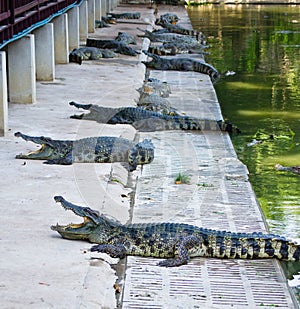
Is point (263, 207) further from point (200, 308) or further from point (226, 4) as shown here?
point (226, 4)

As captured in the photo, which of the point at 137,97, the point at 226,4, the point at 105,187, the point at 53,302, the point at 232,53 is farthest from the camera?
the point at 226,4

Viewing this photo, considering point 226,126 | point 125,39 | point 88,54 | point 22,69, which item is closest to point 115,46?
point 125,39

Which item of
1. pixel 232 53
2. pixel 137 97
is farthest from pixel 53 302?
pixel 232 53

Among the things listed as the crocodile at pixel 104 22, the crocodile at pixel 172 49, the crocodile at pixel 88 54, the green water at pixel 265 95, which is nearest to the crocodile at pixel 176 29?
the green water at pixel 265 95

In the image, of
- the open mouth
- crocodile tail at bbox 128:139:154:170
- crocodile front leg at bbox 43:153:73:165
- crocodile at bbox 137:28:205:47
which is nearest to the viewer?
the open mouth

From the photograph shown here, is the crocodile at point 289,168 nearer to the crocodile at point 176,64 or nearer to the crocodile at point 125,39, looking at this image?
the crocodile at point 176,64

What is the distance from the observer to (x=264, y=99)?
15.2m

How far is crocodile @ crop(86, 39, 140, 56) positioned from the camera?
18984 millimetres

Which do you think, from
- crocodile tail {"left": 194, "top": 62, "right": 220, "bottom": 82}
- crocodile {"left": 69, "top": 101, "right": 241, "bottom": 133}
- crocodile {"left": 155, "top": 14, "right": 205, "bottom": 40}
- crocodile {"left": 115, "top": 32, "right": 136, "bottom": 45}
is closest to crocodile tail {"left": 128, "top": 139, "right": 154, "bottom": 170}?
crocodile {"left": 69, "top": 101, "right": 241, "bottom": 133}

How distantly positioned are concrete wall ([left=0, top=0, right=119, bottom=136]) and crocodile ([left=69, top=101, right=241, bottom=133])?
2.68 ft

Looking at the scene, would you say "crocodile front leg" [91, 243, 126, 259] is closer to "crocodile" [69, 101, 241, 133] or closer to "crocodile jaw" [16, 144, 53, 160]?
"crocodile jaw" [16, 144, 53, 160]

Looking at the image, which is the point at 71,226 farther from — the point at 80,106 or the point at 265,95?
the point at 265,95

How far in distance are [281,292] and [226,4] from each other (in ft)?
102

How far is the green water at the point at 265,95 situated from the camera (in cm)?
938
